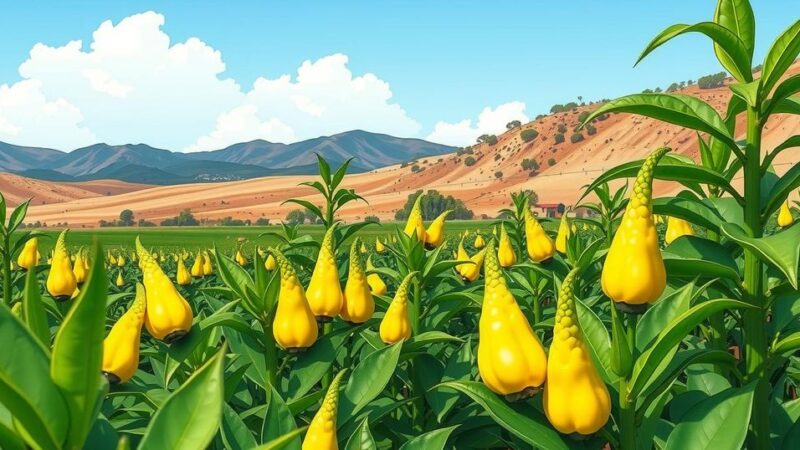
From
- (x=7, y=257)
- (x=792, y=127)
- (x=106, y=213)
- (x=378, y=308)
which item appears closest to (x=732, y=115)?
(x=378, y=308)

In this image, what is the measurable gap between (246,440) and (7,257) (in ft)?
10.4

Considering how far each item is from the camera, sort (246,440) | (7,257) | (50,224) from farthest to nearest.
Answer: (50,224), (7,257), (246,440)

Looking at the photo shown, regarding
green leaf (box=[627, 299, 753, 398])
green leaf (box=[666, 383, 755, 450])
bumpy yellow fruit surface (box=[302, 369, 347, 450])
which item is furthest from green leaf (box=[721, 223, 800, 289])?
bumpy yellow fruit surface (box=[302, 369, 347, 450])

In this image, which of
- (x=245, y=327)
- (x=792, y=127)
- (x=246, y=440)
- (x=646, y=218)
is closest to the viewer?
(x=646, y=218)

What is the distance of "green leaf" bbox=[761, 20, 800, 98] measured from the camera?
1.90 metres

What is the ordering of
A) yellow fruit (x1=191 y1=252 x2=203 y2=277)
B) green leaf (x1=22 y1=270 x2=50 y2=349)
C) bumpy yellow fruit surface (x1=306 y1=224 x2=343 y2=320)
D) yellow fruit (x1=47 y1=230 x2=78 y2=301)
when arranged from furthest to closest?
1. yellow fruit (x1=191 y1=252 x2=203 y2=277)
2. yellow fruit (x1=47 y1=230 x2=78 y2=301)
3. bumpy yellow fruit surface (x1=306 y1=224 x2=343 y2=320)
4. green leaf (x1=22 y1=270 x2=50 y2=349)

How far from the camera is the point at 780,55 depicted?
76.8 inches

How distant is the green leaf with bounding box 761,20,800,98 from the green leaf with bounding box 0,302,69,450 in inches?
77.4

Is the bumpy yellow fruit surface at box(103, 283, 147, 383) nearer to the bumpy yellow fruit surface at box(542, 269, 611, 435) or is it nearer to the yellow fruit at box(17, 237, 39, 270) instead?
the bumpy yellow fruit surface at box(542, 269, 611, 435)

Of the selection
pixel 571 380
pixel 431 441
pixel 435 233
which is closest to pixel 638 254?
pixel 571 380

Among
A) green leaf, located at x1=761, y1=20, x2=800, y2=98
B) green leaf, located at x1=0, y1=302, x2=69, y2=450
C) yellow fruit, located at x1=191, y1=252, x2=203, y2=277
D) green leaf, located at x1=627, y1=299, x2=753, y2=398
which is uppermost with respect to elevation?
green leaf, located at x1=761, y1=20, x2=800, y2=98

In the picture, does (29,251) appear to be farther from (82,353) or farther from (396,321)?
(82,353)

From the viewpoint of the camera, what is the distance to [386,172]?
18775 centimetres

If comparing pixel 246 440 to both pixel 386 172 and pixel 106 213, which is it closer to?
pixel 106 213
